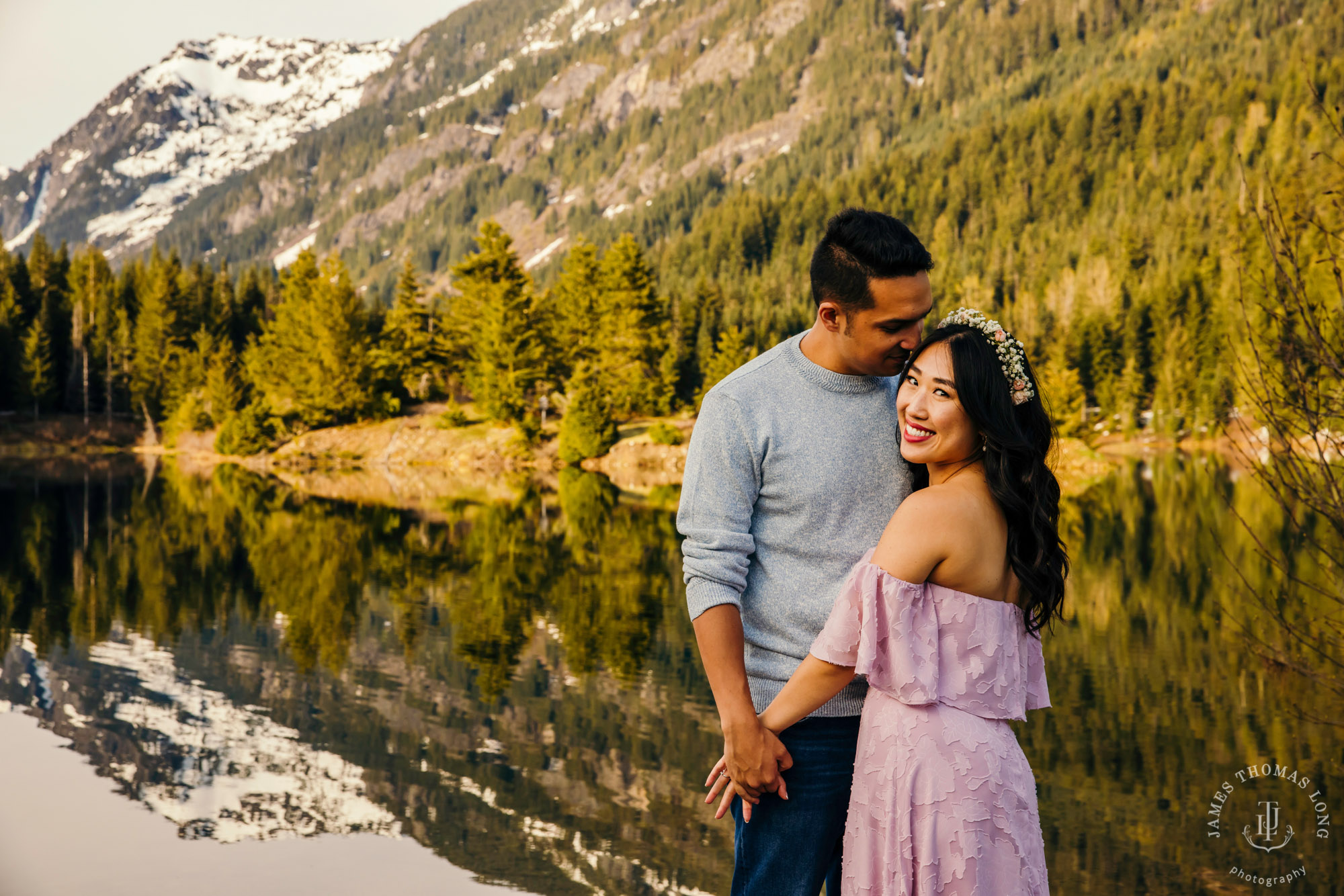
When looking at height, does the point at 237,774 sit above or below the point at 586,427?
below

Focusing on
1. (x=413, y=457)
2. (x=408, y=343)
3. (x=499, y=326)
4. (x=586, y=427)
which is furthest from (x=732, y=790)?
(x=408, y=343)

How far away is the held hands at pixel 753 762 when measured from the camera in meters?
2.46

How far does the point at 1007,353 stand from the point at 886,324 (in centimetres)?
32

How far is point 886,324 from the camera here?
8.42 ft

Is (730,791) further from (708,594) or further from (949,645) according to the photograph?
(949,645)

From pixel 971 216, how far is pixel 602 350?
73192 mm

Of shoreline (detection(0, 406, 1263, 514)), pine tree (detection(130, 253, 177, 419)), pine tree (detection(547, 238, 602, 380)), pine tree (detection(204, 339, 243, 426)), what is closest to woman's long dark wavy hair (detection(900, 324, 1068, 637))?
shoreline (detection(0, 406, 1263, 514))

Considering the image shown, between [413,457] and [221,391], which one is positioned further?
[221,391]

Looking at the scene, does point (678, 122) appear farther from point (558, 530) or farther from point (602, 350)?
point (558, 530)

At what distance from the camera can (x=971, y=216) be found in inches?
4161

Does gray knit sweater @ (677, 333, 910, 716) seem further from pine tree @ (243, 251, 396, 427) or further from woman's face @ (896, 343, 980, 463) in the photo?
pine tree @ (243, 251, 396, 427)

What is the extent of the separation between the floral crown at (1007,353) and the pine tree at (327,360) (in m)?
42.8

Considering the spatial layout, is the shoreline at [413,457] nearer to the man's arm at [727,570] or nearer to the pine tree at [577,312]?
the pine tree at [577,312]

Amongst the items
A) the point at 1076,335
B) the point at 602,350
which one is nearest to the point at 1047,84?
the point at 1076,335
